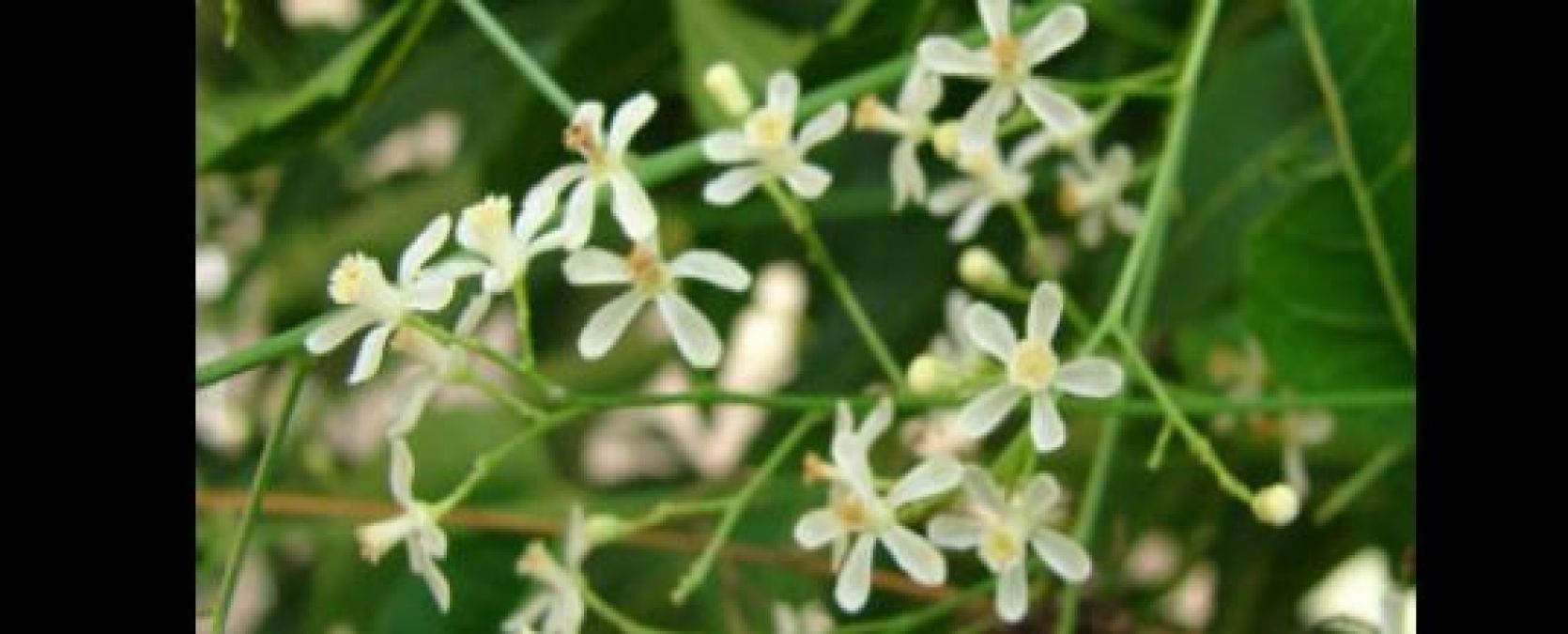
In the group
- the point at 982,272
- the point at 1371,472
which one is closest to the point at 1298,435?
the point at 1371,472

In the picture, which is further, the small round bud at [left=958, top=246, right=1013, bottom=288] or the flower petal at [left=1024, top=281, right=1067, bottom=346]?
the small round bud at [left=958, top=246, right=1013, bottom=288]

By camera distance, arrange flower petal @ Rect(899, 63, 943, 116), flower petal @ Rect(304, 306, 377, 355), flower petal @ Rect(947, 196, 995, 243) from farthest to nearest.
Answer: flower petal @ Rect(947, 196, 995, 243) < flower petal @ Rect(899, 63, 943, 116) < flower petal @ Rect(304, 306, 377, 355)

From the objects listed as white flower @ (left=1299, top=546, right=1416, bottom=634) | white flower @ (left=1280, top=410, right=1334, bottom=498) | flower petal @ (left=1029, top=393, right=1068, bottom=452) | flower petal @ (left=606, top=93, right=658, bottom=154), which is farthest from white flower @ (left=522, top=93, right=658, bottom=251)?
white flower @ (left=1280, top=410, right=1334, bottom=498)

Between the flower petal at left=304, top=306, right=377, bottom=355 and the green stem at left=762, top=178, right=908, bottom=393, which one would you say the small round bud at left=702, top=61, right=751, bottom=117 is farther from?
the flower petal at left=304, top=306, right=377, bottom=355

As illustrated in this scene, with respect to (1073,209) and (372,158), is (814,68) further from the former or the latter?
(372,158)

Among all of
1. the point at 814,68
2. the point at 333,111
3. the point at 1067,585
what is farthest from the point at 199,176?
the point at 1067,585
